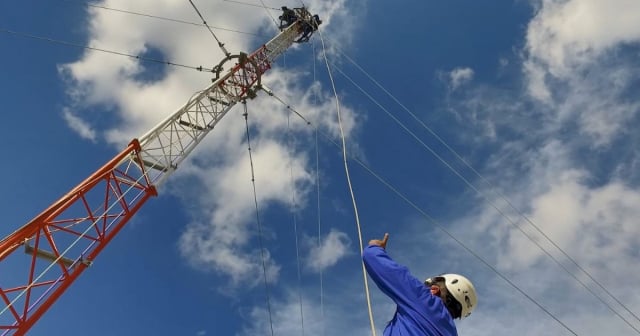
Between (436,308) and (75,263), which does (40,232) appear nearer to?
(75,263)

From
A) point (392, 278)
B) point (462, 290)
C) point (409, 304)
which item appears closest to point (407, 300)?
point (409, 304)

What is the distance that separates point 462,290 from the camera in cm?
470

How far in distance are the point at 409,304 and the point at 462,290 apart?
0.98 metres

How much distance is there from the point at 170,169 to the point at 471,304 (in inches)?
645

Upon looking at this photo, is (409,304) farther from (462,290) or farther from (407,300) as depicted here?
(462,290)

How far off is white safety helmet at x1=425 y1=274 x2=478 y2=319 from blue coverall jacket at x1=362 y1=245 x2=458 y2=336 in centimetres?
60

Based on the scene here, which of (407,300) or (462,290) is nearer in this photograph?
(407,300)

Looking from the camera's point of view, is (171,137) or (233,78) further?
(233,78)

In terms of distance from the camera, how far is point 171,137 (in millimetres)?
19688

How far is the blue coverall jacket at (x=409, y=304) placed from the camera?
3879 millimetres

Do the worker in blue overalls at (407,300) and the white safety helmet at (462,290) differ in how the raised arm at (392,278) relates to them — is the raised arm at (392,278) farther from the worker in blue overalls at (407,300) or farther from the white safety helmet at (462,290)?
the white safety helmet at (462,290)

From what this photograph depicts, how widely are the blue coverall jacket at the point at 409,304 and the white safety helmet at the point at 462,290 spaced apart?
0.60 metres

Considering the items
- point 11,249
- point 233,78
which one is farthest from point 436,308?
point 233,78

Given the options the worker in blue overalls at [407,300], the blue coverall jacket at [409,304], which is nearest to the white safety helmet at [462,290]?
the worker in blue overalls at [407,300]
